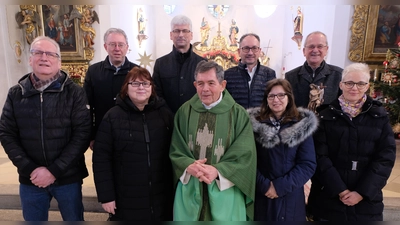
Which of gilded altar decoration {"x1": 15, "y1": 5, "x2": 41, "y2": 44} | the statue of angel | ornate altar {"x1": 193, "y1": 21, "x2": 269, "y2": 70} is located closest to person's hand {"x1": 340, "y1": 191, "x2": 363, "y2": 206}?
gilded altar decoration {"x1": 15, "y1": 5, "x2": 41, "y2": 44}

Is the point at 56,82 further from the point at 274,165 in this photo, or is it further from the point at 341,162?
the point at 341,162

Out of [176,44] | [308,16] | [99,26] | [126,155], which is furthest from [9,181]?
[308,16]

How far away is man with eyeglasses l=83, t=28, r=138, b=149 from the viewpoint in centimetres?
243

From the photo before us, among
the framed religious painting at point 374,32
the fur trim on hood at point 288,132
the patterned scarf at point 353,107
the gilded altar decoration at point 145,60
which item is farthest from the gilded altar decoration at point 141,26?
the patterned scarf at point 353,107

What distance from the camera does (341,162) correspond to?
185 centimetres

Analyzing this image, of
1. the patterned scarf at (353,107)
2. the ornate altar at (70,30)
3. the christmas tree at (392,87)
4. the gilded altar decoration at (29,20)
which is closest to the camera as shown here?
the patterned scarf at (353,107)

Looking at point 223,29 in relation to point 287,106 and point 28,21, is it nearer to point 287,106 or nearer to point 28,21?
point 28,21

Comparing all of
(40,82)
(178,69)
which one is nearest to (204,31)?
(178,69)

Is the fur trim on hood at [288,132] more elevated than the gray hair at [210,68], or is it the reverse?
the gray hair at [210,68]

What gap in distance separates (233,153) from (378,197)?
1.01 metres

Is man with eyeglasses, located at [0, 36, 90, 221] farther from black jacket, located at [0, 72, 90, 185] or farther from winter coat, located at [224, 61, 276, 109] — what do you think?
winter coat, located at [224, 61, 276, 109]

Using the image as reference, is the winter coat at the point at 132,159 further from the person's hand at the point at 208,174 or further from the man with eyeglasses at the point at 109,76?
the man with eyeglasses at the point at 109,76

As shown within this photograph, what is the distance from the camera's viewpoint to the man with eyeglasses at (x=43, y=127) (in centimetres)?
185

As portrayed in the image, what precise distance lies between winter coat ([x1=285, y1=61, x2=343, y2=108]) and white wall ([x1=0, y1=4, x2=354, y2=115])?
3.04 metres
